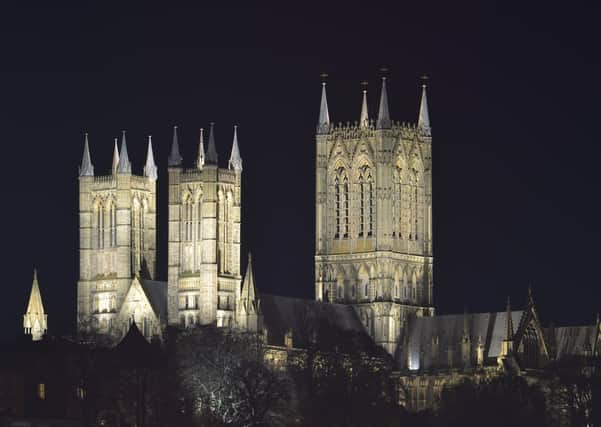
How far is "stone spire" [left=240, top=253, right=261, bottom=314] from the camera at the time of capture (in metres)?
156

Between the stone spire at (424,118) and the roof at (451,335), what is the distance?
421 inches

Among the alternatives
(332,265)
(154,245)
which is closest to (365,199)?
(332,265)

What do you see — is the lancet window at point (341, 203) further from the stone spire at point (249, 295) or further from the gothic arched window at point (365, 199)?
the stone spire at point (249, 295)

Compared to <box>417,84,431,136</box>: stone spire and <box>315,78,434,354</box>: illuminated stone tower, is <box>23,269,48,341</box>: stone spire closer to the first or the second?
<box>315,78,434,354</box>: illuminated stone tower

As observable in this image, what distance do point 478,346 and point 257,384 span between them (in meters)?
24.1

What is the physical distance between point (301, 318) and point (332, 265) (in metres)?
4.85

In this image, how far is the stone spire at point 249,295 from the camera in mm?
155750

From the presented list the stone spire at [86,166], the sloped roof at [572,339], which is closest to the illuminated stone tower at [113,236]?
the stone spire at [86,166]

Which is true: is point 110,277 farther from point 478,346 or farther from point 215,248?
point 478,346

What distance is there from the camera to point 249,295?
15600 centimetres

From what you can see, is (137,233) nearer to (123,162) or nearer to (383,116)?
(123,162)

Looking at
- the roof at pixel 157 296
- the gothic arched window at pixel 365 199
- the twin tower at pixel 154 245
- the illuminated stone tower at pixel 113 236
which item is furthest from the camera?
the gothic arched window at pixel 365 199

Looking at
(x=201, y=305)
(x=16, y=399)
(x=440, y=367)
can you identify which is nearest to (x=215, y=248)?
(x=201, y=305)

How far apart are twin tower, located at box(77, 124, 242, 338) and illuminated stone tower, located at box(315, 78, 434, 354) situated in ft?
18.0
